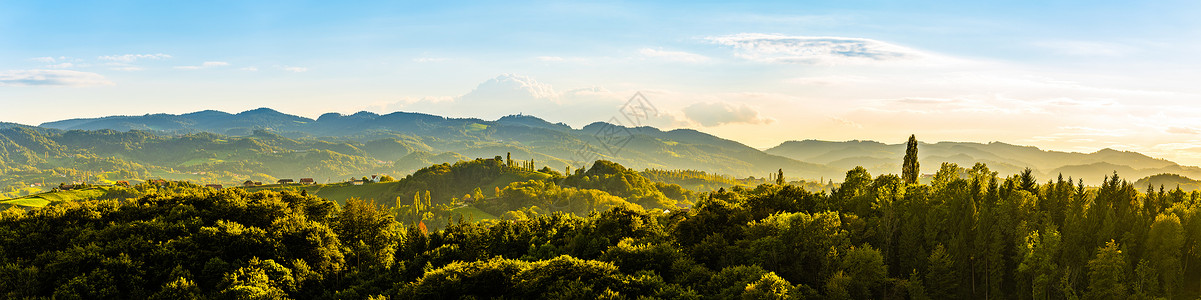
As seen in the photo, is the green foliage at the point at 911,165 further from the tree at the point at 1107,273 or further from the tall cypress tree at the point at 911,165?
the tree at the point at 1107,273

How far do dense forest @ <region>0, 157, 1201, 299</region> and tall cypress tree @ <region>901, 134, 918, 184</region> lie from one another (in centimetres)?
1175

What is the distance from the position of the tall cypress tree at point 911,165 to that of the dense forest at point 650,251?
11.7 meters

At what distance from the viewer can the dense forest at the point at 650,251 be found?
57.4 meters

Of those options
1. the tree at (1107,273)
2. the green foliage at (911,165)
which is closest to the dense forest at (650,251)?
the tree at (1107,273)

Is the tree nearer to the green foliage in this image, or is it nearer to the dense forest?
the dense forest

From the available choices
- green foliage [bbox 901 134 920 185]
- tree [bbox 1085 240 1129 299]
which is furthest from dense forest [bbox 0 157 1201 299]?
green foliage [bbox 901 134 920 185]

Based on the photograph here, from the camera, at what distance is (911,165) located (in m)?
94.0

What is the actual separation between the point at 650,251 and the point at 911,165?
5230 cm

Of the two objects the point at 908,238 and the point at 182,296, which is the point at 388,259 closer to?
the point at 182,296

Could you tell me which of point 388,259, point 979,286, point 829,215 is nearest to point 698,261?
point 829,215

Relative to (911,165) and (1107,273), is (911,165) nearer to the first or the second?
(911,165)

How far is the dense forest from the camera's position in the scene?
5744cm

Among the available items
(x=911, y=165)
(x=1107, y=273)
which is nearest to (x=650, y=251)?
(x=1107, y=273)

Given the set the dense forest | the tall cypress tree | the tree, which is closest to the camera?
the dense forest
